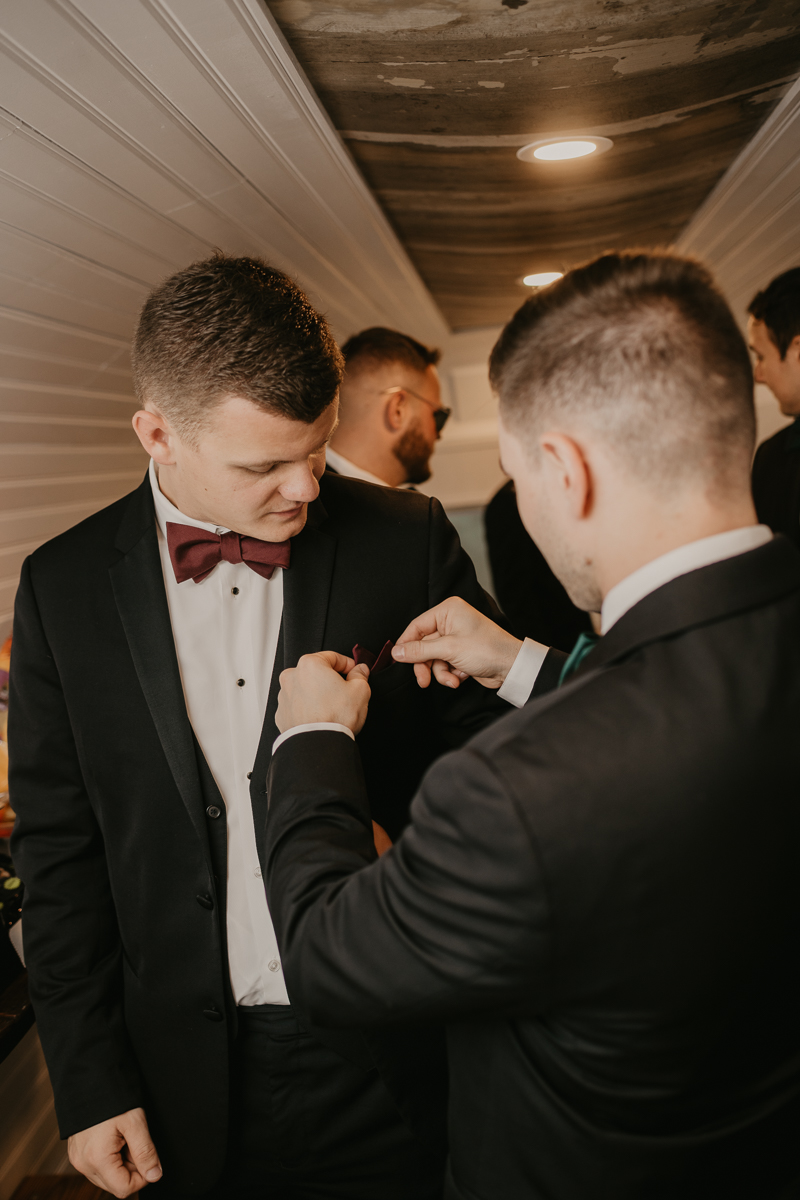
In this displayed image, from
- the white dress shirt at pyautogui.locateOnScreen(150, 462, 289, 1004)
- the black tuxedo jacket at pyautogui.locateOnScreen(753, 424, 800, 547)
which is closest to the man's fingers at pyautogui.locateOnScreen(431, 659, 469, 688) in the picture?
the white dress shirt at pyautogui.locateOnScreen(150, 462, 289, 1004)

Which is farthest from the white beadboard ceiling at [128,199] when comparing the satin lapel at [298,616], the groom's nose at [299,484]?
the satin lapel at [298,616]

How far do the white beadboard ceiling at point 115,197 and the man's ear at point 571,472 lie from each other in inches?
30.8

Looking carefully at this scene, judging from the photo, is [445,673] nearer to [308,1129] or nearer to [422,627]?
[422,627]

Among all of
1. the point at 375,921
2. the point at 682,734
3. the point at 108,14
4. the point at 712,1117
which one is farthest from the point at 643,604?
the point at 108,14

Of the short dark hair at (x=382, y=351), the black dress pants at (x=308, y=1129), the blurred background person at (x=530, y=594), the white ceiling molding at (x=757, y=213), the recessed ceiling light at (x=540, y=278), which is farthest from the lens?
the recessed ceiling light at (x=540, y=278)

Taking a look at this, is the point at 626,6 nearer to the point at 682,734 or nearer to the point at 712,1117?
the point at 682,734

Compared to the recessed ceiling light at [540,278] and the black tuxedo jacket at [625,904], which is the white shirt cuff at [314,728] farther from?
the recessed ceiling light at [540,278]

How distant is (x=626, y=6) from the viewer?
1339mm

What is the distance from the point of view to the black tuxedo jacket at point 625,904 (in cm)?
84

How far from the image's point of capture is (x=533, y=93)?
1.65 m

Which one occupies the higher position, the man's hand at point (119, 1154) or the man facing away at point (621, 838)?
the man facing away at point (621, 838)

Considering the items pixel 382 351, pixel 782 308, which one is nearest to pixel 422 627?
pixel 382 351

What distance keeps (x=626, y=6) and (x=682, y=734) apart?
125 centimetres

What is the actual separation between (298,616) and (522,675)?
0.46 meters
